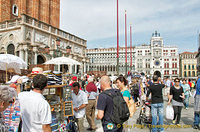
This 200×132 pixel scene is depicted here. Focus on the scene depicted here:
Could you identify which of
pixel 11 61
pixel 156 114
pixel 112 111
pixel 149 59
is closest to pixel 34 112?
pixel 112 111

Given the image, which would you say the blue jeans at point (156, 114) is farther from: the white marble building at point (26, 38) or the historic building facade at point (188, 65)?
the historic building facade at point (188, 65)

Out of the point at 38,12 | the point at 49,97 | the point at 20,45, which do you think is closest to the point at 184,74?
the point at 38,12

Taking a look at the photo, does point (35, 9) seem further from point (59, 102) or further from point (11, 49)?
point (59, 102)

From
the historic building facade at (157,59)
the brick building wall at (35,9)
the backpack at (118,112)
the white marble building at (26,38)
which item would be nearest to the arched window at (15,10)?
the brick building wall at (35,9)

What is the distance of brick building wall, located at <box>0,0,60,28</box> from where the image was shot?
19.2 meters

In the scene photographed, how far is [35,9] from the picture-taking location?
2208 cm

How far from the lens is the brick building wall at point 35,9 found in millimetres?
19219

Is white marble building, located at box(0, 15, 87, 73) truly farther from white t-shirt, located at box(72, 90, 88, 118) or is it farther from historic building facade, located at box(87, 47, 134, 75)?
historic building facade, located at box(87, 47, 134, 75)

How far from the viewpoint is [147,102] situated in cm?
559

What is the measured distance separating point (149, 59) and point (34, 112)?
6447cm

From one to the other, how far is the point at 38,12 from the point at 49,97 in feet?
Answer: 71.2

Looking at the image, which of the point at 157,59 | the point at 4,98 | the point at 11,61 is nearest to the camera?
the point at 4,98

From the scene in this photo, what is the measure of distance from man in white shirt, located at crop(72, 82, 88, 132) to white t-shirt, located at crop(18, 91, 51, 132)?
223cm

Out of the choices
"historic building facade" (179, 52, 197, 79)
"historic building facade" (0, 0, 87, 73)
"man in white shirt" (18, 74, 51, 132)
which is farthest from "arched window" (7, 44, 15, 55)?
"historic building facade" (179, 52, 197, 79)
